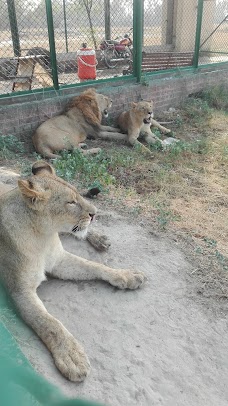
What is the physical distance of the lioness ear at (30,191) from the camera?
2535mm

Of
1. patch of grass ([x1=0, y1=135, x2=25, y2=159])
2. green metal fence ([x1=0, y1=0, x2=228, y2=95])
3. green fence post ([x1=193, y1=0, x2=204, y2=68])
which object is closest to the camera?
patch of grass ([x1=0, y1=135, x2=25, y2=159])

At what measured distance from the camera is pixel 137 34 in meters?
7.78

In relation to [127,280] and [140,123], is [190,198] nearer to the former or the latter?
[127,280]

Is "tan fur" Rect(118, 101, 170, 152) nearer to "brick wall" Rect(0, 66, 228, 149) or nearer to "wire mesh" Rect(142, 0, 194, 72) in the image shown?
"brick wall" Rect(0, 66, 228, 149)

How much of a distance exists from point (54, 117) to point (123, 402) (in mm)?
5390

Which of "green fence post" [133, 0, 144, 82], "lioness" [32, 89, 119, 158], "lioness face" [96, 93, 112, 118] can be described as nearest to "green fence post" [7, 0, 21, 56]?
"lioness" [32, 89, 119, 158]

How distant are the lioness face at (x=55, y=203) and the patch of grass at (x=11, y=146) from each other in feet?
10.6

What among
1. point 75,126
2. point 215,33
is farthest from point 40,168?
point 215,33

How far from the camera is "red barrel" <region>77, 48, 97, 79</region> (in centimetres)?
805

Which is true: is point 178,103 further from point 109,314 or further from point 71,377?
point 71,377

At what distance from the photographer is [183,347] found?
2670 mm

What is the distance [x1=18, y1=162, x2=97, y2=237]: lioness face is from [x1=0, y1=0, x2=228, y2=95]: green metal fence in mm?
4470

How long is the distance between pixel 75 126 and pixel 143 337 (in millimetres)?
4927

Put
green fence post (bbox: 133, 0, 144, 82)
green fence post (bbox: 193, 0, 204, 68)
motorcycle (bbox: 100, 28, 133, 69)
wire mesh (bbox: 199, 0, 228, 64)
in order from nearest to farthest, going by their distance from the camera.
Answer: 1. green fence post (bbox: 133, 0, 144, 82)
2. green fence post (bbox: 193, 0, 204, 68)
3. motorcycle (bbox: 100, 28, 133, 69)
4. wire mesh (bbox: 199, 0, 228, 64)
